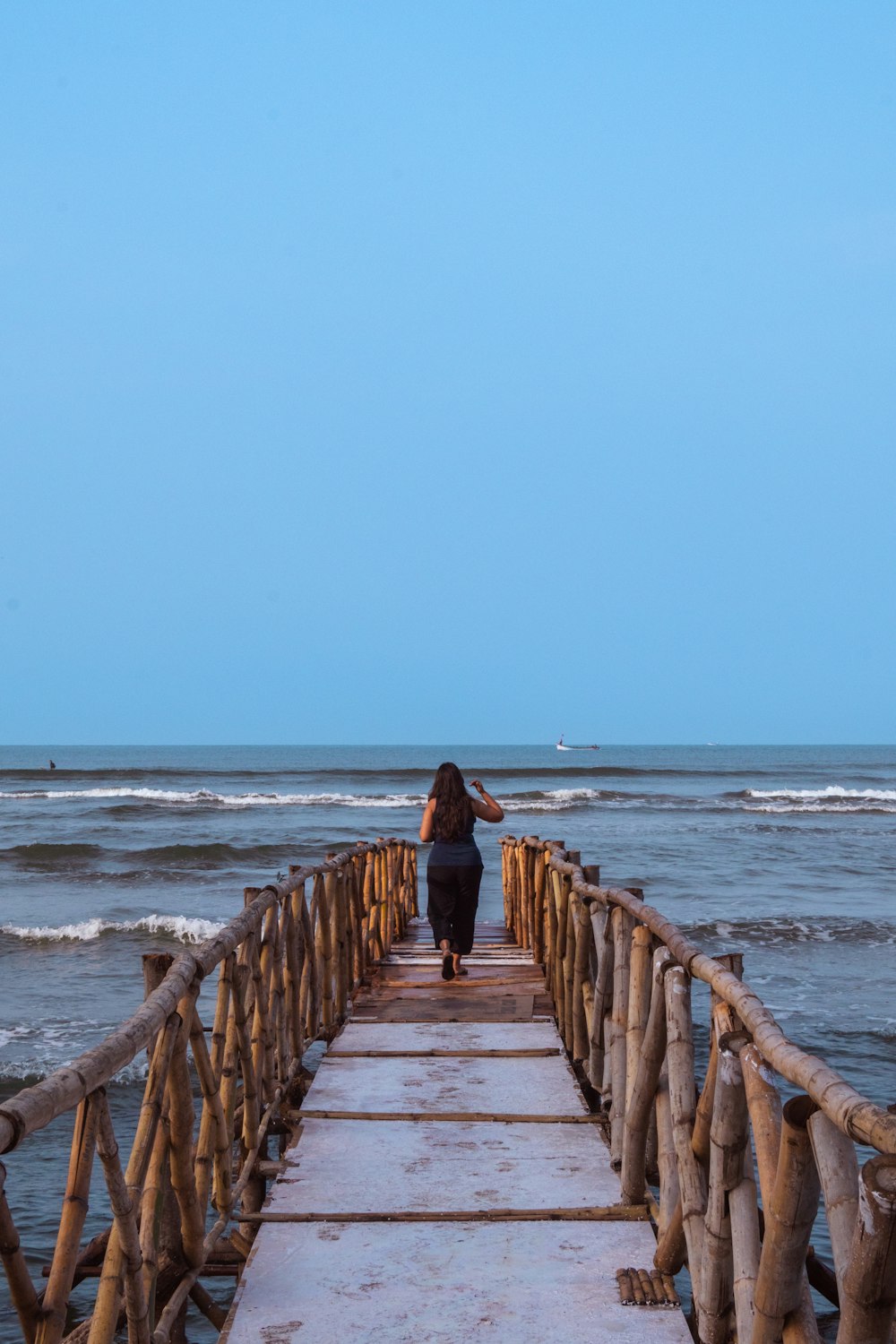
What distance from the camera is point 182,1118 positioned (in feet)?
11.2

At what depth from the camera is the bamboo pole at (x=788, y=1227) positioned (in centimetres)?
220

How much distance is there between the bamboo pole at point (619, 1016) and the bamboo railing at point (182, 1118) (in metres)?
1.40

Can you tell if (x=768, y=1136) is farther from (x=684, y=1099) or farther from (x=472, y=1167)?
(x=472, y=1167)

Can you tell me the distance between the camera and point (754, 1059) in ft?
8.71

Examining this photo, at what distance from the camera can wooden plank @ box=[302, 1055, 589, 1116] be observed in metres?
5.16

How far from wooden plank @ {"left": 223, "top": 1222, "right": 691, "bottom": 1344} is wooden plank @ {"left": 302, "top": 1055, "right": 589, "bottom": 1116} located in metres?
1.25

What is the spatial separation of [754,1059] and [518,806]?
3824 cm

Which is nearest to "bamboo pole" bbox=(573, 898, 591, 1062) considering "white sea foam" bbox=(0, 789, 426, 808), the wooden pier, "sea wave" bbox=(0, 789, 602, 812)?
the wooden pier

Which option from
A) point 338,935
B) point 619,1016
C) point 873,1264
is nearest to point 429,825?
point 338,935

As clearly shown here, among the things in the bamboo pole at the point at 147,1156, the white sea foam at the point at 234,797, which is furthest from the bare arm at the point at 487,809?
the white sea foam at the point at 234,797

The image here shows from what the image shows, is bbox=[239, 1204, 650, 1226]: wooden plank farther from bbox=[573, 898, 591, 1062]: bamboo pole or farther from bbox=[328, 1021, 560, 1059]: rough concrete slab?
bbox=[328, 1021, 560, 1059]: rough concrete slab

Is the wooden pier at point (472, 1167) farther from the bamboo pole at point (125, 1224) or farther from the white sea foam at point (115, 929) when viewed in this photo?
the white sea foam at point (115, 929)

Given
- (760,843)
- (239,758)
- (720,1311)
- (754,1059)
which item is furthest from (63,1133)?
(239,758)

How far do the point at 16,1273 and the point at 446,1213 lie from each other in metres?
1.93
